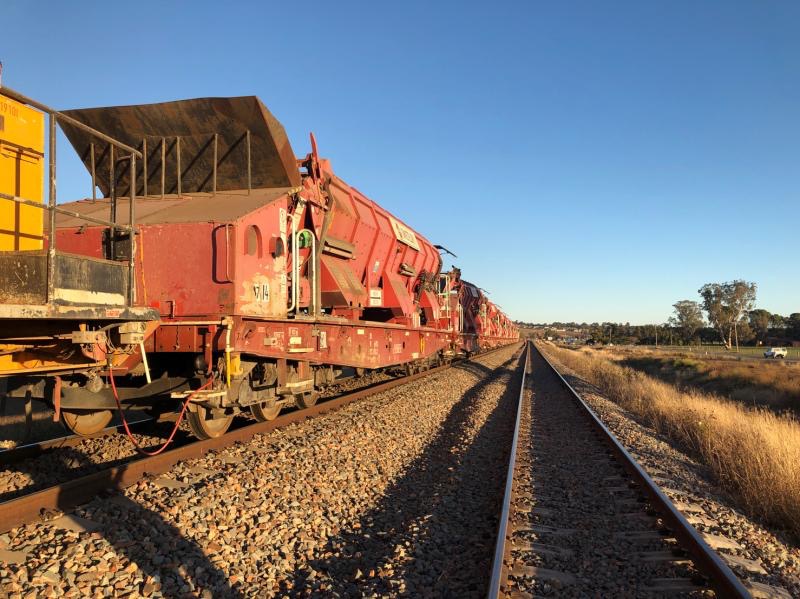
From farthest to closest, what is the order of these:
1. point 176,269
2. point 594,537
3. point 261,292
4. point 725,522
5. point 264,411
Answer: point 264,411
point 261,292
point 176,269
point 725,522
point 594,537

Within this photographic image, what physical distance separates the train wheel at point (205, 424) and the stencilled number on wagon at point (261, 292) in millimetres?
1474

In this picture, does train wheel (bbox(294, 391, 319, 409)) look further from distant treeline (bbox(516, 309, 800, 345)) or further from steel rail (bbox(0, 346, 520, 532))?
distant treeline (bbox(516, 309, 800, 345))

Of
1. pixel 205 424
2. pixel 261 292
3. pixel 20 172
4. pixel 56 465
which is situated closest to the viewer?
pixel 20 172

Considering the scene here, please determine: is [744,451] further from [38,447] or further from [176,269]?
[38,447]

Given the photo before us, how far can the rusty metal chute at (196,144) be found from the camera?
22.7ft

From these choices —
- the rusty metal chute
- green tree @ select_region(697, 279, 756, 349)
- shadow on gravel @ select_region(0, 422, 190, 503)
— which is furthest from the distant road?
shadow on gravel @ select_region(0, 422, 190, 503)

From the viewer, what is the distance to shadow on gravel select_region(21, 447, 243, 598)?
3262 mm

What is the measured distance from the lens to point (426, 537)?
14.0 feet

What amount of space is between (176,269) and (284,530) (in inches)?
131

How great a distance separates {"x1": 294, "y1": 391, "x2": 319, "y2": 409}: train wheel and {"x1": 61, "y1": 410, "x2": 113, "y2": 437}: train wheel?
290cm

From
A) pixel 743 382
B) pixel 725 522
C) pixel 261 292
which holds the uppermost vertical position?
pixel 261 292

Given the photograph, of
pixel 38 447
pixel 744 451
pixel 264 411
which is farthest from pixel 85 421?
pixel 744 451

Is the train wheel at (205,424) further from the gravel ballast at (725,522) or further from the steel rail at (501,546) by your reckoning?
the gravel ballast at (725,522)

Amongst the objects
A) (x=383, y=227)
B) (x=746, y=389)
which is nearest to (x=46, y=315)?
(x=383, y=227)
